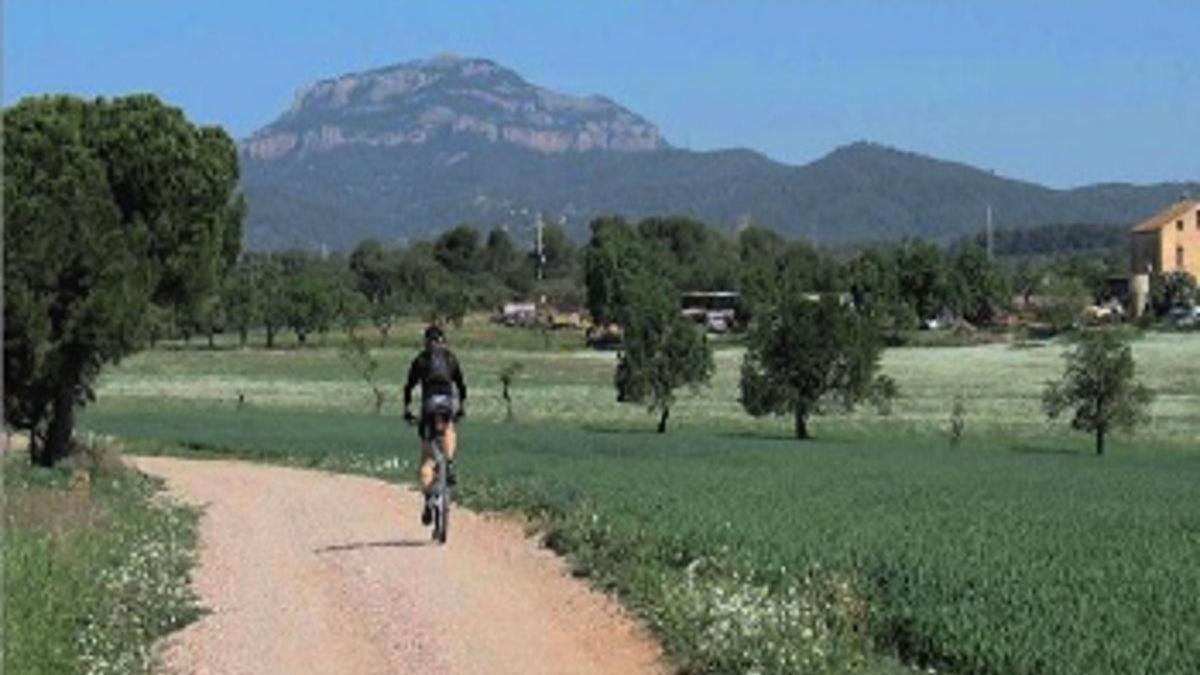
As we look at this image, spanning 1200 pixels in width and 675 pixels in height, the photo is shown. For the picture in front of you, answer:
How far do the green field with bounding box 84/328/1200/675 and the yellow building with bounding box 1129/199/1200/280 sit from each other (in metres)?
123

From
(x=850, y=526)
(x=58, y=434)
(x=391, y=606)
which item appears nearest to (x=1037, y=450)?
(x=58, y=434)

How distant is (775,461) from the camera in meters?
45.5

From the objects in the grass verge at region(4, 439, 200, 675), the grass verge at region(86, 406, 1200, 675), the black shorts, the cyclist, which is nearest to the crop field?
the grass verge at region(86, 406, 1200, 675)

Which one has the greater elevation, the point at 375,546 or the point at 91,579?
the point at 91,579

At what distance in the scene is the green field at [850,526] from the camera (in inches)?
535

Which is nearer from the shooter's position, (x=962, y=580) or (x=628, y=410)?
(x=962, y=580)

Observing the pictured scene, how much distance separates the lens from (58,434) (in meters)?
39.5

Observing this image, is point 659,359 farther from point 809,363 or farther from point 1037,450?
point 1037,450

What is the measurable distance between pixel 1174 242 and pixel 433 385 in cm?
18522

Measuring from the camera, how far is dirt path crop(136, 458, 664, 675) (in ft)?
47.0

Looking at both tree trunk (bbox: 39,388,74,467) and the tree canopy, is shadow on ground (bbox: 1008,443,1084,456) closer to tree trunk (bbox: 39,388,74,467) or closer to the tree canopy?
the tree canopy

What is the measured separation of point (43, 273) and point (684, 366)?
133ft

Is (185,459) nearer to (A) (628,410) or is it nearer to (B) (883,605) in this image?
(B) (883,605)

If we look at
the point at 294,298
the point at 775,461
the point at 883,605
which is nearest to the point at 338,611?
the point at 883,605
